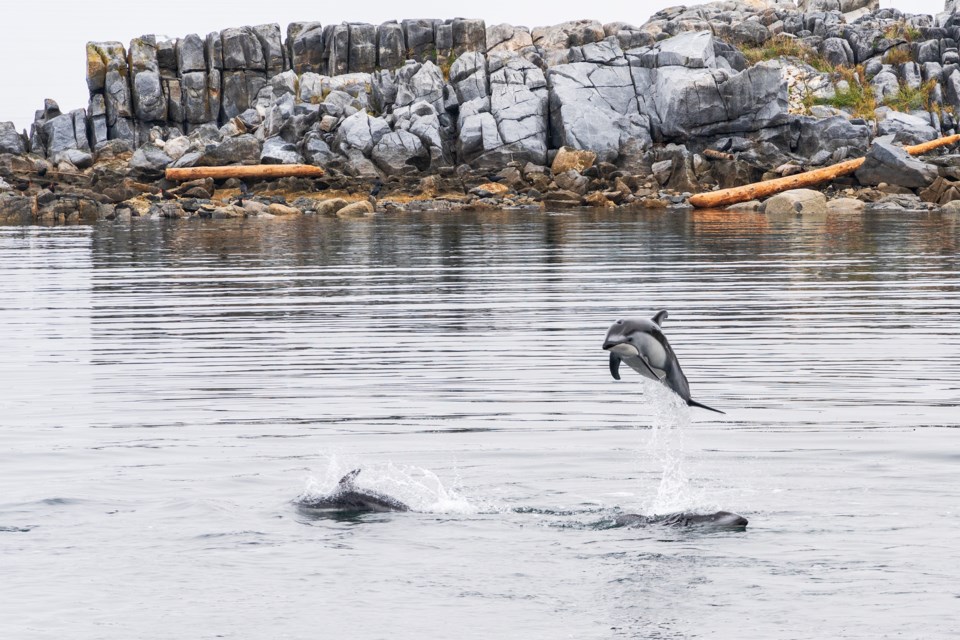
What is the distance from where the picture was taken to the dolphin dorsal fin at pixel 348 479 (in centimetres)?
835

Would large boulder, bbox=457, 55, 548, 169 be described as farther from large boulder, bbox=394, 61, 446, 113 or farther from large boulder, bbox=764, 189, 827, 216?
large boulder, bbox=764, 189, 827, 216

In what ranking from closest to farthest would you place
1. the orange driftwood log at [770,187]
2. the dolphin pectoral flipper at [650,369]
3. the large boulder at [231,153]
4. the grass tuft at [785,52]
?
the dolphin pectoral flipper at [650,369]
the orange driftwood log at [770,187]
the large boulder at [231,153]
the grass tuft at [785,52]

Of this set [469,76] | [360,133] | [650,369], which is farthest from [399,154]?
[650,369]

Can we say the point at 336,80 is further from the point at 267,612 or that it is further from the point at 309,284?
the point at 267,612

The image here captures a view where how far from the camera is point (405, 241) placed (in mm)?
34062

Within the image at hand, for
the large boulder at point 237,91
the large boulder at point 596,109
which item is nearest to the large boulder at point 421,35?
the large boulder at point 237,91

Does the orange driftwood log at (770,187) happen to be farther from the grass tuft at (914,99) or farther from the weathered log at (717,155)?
the grass tuft at (914,99)

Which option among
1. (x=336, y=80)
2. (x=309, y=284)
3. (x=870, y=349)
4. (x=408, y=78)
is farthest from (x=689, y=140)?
(x=870, y=349)

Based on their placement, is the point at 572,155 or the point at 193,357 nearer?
the point at 193,357

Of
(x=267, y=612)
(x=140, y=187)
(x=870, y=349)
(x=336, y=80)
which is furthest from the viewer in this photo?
(x=336, y=80)

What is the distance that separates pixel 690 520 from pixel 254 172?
51.8 meters

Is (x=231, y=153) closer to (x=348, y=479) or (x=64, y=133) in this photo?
(x=64, y=133)

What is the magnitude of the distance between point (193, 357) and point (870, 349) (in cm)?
723

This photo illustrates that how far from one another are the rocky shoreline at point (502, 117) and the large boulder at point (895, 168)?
8 cm
